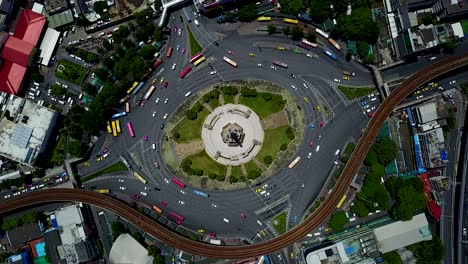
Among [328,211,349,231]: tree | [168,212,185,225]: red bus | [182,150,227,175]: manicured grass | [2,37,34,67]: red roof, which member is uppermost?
[2,37,34,67]: red roof

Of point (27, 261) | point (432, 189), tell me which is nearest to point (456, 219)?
point (432, 189)

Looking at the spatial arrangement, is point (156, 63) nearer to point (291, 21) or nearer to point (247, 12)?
point (247, 12)

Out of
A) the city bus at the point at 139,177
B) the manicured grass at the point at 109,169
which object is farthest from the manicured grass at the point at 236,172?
the manicured grass at the point at 109,169

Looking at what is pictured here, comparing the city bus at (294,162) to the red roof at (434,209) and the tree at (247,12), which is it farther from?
the tree at (247,12)

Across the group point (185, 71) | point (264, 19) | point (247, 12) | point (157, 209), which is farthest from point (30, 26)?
point (264, 19)

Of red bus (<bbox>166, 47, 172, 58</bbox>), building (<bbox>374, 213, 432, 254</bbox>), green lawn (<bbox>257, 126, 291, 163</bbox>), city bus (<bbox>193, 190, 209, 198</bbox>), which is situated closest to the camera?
building (<bbox>374, 213, 432, 254</bbox>)

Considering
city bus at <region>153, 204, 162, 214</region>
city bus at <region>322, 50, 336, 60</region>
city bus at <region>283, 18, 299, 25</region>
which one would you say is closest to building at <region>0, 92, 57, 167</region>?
city bus at <region>153, 204, 162, 214</region>

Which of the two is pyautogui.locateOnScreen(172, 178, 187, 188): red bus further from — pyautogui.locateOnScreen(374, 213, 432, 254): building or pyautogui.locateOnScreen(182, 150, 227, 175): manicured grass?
pyautogui.locateOnScreen(374, 213, 432, 254): building
